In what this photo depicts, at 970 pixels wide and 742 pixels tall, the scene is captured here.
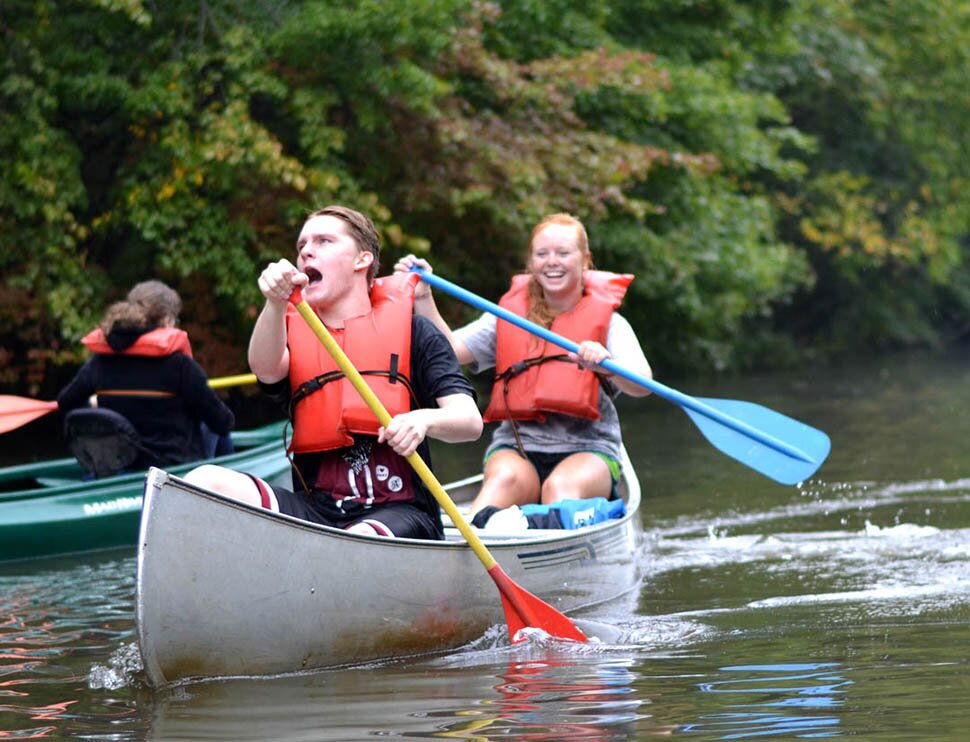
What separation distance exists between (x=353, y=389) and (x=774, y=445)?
243cm

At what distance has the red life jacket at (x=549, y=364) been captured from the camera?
5879 millimetres

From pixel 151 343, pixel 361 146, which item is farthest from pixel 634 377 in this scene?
pixel 361 146

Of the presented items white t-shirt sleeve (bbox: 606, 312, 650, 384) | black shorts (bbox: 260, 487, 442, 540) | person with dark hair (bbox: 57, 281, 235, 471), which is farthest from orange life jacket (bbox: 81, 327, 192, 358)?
black shorts (bbox: 260, 487, 442, 540)

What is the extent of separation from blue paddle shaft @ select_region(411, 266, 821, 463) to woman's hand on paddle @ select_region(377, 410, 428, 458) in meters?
1.45

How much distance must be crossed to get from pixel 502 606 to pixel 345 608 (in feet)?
2.46

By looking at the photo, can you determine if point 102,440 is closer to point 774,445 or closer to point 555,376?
point 555,376

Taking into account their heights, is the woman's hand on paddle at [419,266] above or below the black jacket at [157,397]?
above

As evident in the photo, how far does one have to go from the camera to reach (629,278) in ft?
20.8

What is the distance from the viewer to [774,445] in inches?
242

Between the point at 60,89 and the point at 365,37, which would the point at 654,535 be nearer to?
the point at 365,37

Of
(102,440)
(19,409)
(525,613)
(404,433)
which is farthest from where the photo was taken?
(19,409)

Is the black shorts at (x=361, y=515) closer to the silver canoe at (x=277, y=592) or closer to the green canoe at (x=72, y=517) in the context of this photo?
the silver canoe at (x=277, y=592)

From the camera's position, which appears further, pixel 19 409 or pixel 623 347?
pixel 19 409

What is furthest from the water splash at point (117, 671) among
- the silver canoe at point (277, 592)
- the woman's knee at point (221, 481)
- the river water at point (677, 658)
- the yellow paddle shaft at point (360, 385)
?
the yellow paddle shaft at point (360, 385)
